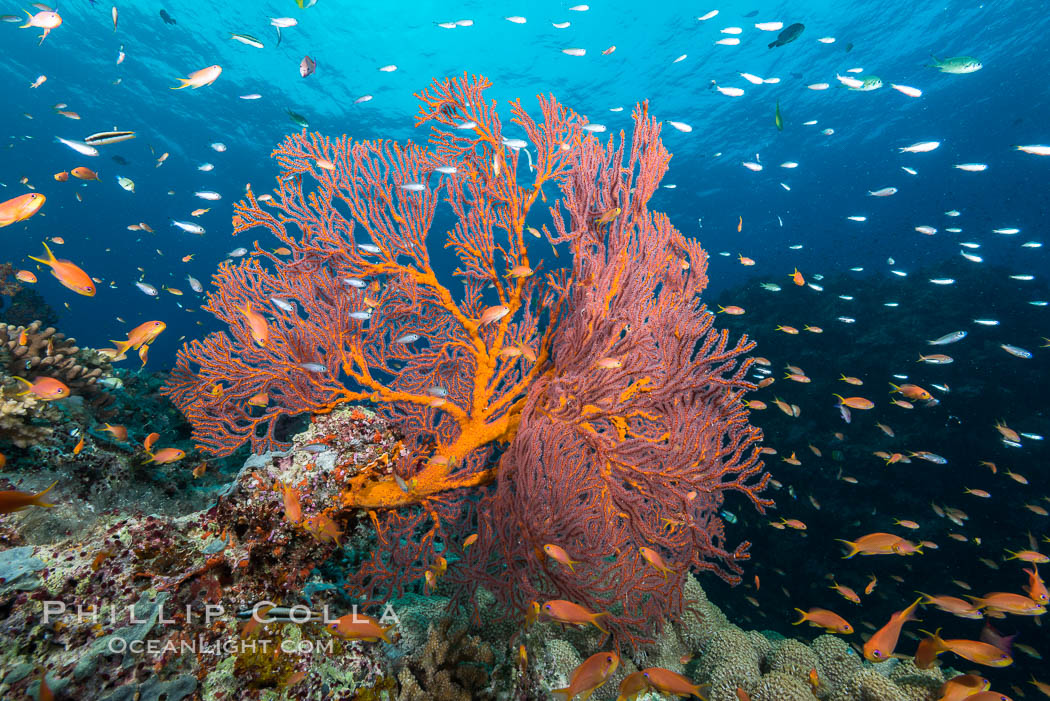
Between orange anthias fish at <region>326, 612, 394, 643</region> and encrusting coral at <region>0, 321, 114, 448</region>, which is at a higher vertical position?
encrusting coral at <region>0, 321, 114, 448</region>

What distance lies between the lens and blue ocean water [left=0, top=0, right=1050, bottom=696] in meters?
12.9

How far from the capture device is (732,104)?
2584cm

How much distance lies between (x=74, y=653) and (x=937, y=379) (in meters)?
17.4

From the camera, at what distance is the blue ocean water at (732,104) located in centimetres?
1291

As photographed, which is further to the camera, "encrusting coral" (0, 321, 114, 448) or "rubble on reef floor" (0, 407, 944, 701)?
"encrusting coral" (0, 321, 114, 448)

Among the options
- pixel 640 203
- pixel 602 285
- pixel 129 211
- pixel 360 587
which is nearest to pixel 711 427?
pixel 602 285

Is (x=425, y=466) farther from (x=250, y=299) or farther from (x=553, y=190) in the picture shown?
(x=553, y=190)

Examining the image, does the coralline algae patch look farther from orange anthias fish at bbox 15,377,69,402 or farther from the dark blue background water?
the dark blue background water

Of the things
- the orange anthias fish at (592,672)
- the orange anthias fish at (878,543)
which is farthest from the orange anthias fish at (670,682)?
the orange anthias fish at (878,543)

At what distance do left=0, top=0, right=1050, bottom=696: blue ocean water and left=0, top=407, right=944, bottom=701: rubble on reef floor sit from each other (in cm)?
931

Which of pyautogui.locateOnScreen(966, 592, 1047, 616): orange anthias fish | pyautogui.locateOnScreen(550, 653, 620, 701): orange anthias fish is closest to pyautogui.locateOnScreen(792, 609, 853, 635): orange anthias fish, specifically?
pyautogui.locateOnScreen(966, 592, 1047, 616): orange anthias fish

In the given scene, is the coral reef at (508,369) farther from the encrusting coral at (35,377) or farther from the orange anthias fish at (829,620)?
the encrusting coral at (35,377)

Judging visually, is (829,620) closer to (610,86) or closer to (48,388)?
(48,388)

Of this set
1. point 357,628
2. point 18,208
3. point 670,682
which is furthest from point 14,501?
point 670,682
